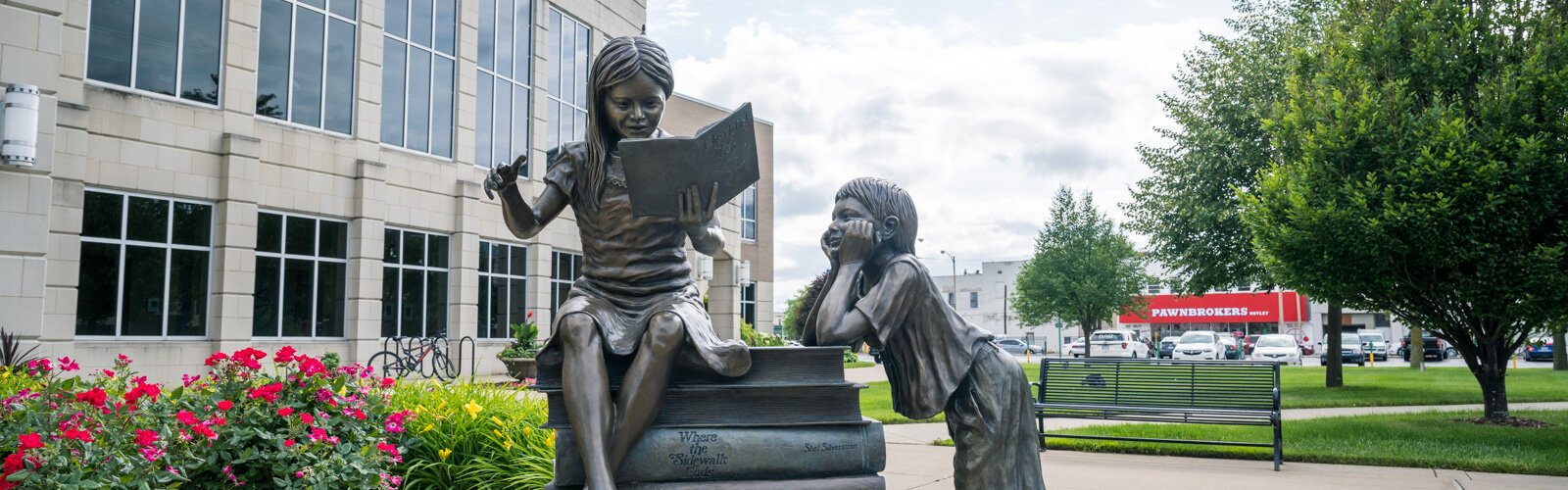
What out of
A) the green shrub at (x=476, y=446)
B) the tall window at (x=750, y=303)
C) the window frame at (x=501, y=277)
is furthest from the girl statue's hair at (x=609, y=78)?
the tall window at (x=750, y=303)

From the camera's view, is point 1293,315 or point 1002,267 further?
point 1002,267

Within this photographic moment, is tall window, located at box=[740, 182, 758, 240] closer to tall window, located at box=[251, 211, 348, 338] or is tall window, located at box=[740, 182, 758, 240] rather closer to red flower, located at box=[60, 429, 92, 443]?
tall window, located at box=[251, 211, 348, 338]

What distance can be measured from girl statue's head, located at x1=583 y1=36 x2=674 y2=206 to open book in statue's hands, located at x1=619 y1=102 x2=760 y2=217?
1.02ft

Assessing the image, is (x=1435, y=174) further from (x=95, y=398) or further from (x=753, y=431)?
(x=95, y=398)

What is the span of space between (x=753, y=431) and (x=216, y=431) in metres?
2.52

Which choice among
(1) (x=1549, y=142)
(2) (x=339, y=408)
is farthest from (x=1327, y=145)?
(2) (x=339, y=408)

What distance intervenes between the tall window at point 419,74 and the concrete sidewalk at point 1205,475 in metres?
13.0

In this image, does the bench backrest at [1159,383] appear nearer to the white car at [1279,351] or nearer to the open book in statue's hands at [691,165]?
the open book in statue's hands at [691,165]

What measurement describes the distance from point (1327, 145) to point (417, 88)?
580 inches

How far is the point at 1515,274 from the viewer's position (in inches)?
396

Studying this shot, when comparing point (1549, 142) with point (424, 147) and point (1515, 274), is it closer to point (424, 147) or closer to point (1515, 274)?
point (1515, 274)

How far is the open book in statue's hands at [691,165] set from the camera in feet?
11.2

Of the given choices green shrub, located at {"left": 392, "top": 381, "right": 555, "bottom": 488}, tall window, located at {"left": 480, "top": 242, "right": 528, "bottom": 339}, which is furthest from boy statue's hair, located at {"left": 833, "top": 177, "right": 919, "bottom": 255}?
tall window, located at {"left": 480, "top": 242, "right": 528, "bottom": 339}

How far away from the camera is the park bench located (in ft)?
28.1
